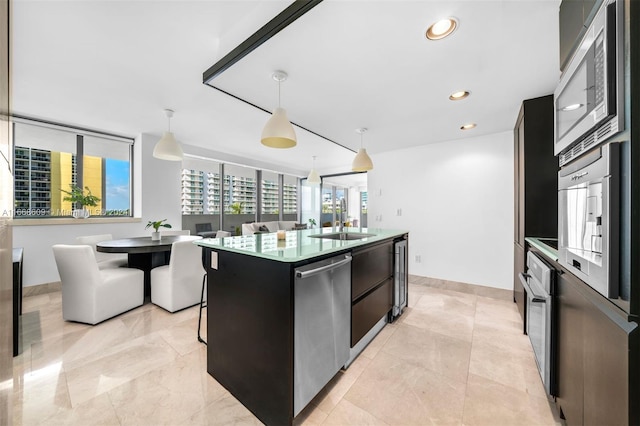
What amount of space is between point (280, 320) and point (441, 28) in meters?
A: 2.06

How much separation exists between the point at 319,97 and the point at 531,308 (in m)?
2.52

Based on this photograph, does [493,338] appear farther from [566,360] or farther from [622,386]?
[622,386]

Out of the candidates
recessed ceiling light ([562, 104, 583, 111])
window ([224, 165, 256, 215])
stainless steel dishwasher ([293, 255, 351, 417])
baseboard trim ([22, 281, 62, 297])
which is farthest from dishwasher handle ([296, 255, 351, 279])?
window ([224, 165, 256, 215])

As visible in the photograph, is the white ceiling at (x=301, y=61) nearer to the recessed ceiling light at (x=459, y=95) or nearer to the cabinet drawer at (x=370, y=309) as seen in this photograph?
the recessed ceiling light at (x=459, y=95)

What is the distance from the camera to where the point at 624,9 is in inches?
28.3

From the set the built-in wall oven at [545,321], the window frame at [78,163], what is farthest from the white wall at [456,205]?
the window frame at [78,163]

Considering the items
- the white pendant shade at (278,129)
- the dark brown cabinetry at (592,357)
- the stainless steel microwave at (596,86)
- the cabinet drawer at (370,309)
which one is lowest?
the cabinet drawer at (370,309)

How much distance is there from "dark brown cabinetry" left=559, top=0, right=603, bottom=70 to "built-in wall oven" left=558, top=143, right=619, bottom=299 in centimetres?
57

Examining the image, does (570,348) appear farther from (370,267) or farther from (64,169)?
(64,169)

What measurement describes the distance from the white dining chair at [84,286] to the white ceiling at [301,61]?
5.87 ft

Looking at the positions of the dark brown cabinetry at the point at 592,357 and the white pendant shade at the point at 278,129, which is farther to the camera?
the white pendant shade at the point at 278,129

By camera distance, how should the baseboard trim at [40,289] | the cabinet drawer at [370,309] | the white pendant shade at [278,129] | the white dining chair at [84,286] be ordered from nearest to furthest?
the cabinet drawer at [370,309]
the white pendant shade at [278,129]
the white dining chair at [84,286]
the baseboard trim at [40,289]

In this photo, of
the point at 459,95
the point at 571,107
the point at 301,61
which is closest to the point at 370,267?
the point at 571,107

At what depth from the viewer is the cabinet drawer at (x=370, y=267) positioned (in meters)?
1.81
